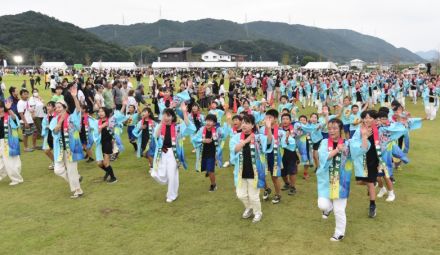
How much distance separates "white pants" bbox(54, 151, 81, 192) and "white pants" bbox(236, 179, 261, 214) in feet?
11.9

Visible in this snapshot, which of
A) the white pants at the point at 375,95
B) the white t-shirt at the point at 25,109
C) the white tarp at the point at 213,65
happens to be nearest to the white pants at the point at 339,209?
the white t-shirt at the point at 25,109

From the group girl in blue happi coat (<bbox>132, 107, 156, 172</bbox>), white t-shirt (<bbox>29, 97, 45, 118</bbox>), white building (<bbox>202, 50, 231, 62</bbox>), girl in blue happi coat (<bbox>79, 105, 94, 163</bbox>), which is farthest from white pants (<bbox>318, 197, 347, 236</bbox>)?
white building (<bbox>202, 50, 231, 62</bbox>)

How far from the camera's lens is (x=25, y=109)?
12711mm

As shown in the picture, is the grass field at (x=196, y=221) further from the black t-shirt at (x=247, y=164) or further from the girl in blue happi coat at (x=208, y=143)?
the black t-shirt at (x=247, y=164)

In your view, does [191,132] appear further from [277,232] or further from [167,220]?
[277,232]

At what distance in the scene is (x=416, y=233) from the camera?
20.0 ft

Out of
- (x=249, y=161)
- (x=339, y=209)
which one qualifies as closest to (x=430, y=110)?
(x=339, y=209)

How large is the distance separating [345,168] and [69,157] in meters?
5.31

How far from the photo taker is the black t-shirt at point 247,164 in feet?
21.2

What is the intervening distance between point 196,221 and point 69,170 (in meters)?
3.05

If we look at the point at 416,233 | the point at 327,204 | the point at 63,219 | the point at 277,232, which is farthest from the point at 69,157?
the point at 416,233

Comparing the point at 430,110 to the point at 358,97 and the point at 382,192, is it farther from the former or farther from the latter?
the point at 382,192

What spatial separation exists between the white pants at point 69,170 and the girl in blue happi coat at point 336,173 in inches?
198

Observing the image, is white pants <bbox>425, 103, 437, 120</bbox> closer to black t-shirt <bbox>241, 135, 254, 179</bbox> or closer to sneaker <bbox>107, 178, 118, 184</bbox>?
black t-shirt <bbox>241, 135, 254, 179</bbox>
